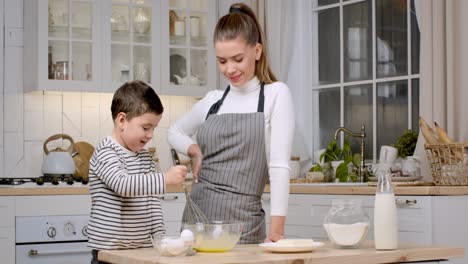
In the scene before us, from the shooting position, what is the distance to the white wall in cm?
499

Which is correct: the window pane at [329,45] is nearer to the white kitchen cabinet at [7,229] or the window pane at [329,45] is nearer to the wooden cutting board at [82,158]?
the wooden cutting board at [82,158]

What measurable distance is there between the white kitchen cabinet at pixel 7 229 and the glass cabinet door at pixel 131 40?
1091 millimetres

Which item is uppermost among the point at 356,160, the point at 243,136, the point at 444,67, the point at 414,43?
the point at 414,43

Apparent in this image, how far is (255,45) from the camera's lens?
2645 mm

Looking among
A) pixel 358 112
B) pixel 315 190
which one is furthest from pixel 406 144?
pixel 358 112

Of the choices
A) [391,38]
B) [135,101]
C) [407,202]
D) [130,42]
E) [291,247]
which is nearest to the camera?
[291,247]

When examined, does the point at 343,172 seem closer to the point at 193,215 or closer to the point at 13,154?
the point at 13,154

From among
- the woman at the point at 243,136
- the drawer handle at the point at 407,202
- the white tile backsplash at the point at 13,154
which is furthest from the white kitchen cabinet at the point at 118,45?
the woman at the point at 243,136

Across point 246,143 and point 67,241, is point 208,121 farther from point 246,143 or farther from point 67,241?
point 67,241

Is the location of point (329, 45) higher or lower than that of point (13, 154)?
higher

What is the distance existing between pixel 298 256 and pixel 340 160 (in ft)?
9.18

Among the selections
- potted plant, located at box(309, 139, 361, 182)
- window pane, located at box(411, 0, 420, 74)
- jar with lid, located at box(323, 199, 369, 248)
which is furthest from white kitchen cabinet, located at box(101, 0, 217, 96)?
jar with lid, located at box(323, 199, 369, 248)

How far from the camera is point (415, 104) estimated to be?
15.0ft

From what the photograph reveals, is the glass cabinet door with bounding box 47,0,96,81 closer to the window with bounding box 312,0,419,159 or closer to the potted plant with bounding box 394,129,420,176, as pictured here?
the window with bounding box 312,0,419,159
